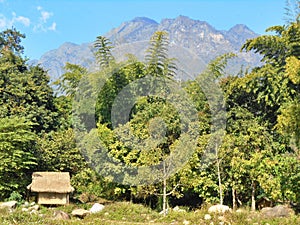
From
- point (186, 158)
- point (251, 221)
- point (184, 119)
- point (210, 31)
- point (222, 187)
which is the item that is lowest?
point (251, 221)

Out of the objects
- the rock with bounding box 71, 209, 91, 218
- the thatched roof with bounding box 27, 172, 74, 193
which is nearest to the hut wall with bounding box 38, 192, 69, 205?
the thatched roof with bounding box 27, 172, 74, 193

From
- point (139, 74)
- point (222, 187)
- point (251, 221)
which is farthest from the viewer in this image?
point (139, 74)

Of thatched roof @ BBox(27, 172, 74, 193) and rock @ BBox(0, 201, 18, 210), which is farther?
thatched roof @ BBox(27, 172, 74, 193)

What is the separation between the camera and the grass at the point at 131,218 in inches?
326

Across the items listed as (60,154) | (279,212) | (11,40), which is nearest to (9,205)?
(60,154)

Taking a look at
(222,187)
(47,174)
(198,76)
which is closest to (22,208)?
(47,174)

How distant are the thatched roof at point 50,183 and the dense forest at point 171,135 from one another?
52 centimetres

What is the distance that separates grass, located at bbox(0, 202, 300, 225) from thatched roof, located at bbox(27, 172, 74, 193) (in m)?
0.55

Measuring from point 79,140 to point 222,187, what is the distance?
5194 millimetres

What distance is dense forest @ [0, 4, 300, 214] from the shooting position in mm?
10219

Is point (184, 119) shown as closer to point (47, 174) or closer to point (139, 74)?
point (139, 74)

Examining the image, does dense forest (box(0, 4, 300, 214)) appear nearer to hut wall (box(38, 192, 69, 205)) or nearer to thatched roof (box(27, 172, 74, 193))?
thatched roof (box(27, 172, 74, 193))

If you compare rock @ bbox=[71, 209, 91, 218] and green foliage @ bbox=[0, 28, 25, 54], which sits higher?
green foliage @ bbox=[0, 28, 25, 54]

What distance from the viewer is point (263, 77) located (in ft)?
38.3
